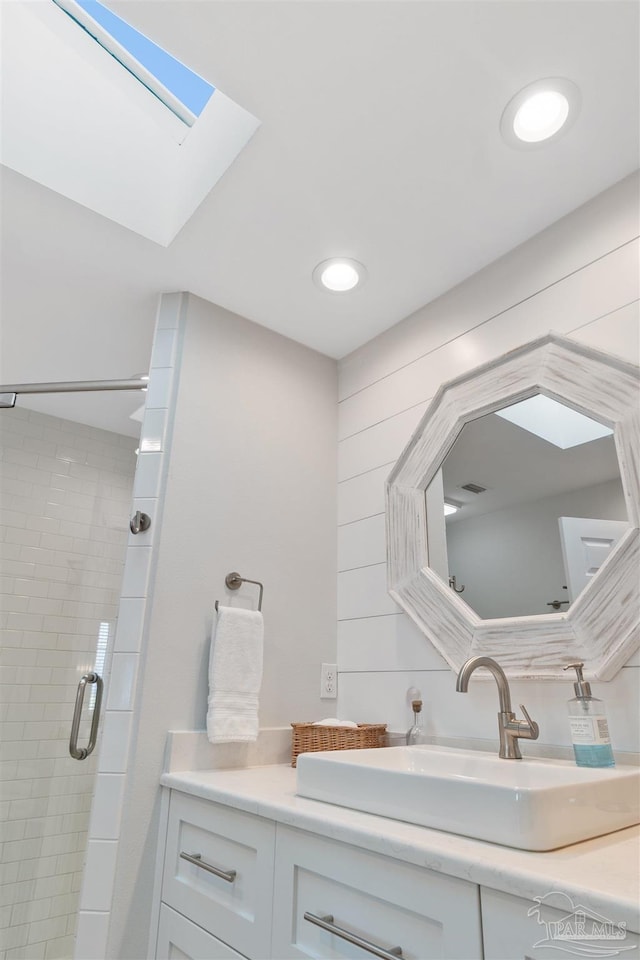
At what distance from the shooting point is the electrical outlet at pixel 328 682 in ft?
6.32

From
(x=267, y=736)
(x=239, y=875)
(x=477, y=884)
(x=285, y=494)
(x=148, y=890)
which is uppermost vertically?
(x=285, y=494)

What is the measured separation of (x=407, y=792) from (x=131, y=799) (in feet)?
2.71

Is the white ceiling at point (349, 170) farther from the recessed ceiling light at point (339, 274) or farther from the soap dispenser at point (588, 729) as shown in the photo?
the soap dispenser at point (588, 729)

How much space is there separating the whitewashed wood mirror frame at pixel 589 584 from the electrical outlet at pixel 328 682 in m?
0.40

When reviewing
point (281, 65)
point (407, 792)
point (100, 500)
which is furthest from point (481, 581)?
point (100, 500)

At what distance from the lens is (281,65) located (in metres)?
1.24

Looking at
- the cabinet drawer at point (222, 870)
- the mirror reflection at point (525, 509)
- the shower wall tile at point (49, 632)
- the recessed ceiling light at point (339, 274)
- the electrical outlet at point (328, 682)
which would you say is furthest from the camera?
the shower wall tile at point (49, 632)

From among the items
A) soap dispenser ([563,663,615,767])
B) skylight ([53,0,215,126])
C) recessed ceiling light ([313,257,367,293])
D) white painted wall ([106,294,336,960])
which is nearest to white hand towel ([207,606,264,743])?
white painted wall ([106,294,336,960])

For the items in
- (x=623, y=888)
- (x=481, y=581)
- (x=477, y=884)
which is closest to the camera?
(x=623, y=888)

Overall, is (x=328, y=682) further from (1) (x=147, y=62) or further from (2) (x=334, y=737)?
(1) (x=147, y=62)

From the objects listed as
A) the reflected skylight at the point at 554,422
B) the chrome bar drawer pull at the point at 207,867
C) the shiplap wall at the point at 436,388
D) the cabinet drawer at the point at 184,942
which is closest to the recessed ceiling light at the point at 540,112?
the shiplap wall at the point at 436,388

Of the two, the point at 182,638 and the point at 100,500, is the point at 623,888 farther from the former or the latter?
the point at 100,500

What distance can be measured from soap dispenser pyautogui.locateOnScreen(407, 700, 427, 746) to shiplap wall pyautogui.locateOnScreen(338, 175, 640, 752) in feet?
0.08

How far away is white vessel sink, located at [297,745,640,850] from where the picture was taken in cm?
84
